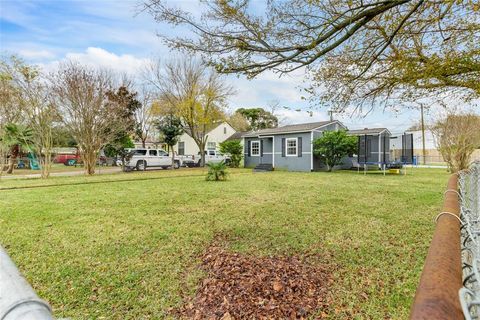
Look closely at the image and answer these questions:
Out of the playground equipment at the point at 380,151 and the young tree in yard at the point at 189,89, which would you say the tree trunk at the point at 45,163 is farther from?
the playground equipment at the point at 380,151

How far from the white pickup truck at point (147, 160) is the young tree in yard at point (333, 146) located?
1122 centimetres

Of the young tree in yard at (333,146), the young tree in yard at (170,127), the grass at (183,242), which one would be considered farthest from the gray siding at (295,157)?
the grass at (183,242)

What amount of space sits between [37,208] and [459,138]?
17.5m

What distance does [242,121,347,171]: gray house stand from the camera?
697 inches

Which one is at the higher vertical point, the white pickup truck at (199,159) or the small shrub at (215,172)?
the white pickup truck at (199,159)

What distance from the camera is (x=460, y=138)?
14.2 meters

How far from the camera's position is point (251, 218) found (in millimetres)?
5492

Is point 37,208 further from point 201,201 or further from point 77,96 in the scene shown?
point 77,96

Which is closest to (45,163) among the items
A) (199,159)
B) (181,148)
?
(199,159)

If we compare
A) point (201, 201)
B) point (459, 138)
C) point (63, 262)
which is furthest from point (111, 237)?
point (459, 138)

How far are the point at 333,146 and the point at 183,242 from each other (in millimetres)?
13772

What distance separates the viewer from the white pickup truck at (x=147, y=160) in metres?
20.0

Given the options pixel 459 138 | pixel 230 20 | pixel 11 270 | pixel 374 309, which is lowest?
pixel 374 309

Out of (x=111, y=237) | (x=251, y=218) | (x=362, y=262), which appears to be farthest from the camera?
(x=251, y=218)
